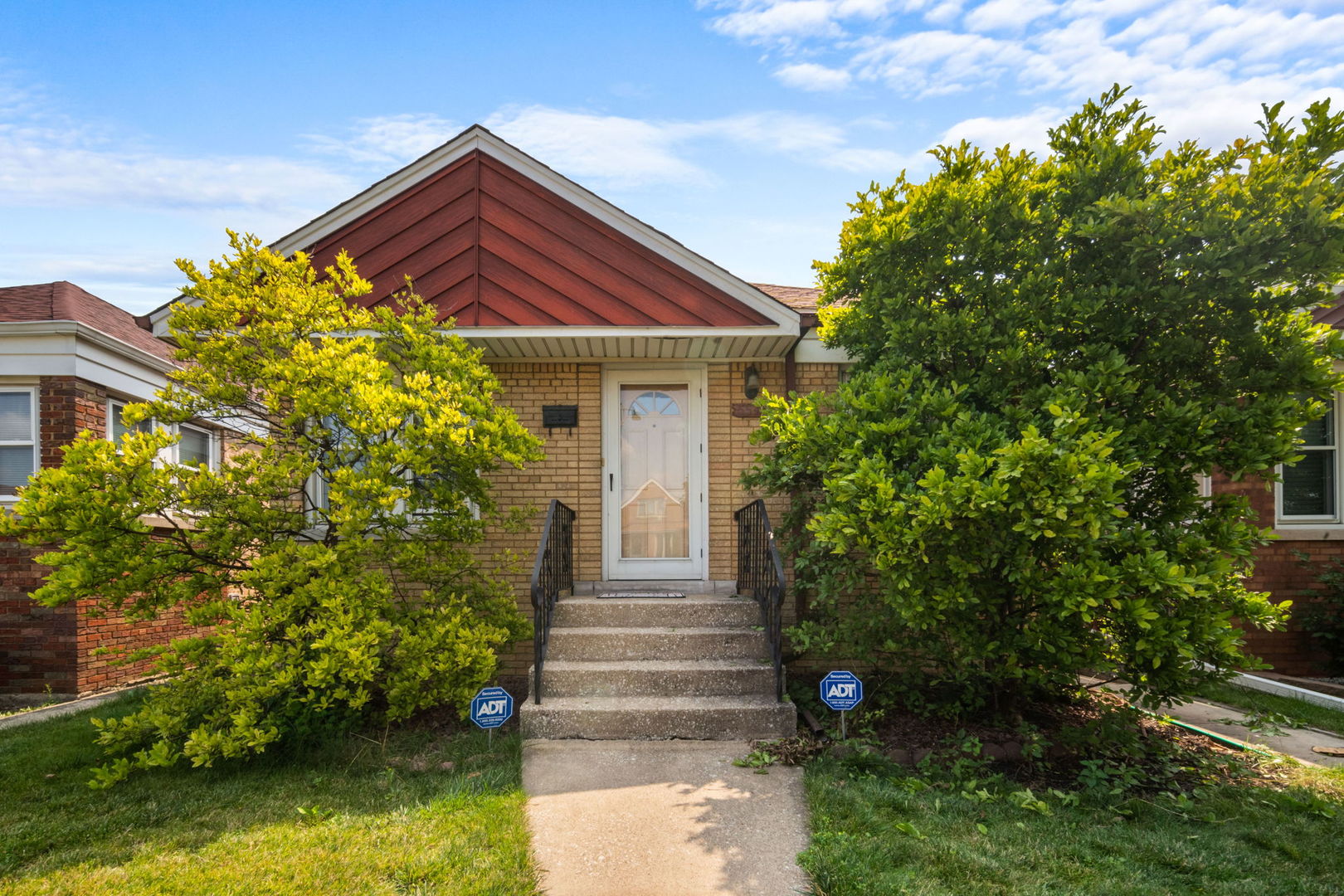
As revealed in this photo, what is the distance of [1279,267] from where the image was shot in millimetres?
4090

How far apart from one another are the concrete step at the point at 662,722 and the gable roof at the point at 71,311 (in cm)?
572

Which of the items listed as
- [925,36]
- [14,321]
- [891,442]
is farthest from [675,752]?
[14,321]

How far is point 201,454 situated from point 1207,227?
11.0 metres

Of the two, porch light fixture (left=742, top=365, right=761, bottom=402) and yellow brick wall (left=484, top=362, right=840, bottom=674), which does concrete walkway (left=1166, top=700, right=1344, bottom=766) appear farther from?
porch light fixture (left=742, top=365, right=761, bottom=402)

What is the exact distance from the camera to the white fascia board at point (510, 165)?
6504 millimetres

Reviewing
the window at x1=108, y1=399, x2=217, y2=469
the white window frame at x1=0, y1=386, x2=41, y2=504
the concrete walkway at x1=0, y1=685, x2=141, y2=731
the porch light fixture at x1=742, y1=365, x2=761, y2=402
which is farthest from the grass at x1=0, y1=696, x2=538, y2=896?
the window at x1=108, y1=399, x2=217, y2=469

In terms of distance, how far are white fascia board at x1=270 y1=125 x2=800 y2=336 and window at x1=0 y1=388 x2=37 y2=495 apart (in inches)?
127

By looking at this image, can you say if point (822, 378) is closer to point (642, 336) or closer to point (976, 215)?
point (642, 336)

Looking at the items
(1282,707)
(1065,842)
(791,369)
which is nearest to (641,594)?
(791,369)

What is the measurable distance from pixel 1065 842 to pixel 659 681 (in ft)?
9.12

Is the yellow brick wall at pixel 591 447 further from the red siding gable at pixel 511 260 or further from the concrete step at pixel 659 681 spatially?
the concrete step at pixel 659 681

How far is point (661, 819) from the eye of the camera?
3750 mm

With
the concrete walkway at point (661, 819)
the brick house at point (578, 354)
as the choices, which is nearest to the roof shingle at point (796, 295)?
the brick house at point (578, 354)

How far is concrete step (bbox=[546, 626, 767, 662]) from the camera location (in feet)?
18.6
